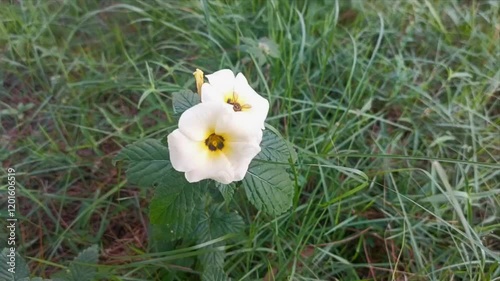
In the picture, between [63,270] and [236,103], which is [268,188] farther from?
[63,270]

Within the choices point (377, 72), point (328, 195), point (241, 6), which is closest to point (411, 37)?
point (377, 72)

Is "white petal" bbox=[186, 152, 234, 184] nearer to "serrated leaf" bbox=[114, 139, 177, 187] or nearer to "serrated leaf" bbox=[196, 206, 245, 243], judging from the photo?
"serrated leaf" bbox=[114, 139, 177, 187]

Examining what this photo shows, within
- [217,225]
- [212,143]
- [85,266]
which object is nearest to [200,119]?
[212,143]

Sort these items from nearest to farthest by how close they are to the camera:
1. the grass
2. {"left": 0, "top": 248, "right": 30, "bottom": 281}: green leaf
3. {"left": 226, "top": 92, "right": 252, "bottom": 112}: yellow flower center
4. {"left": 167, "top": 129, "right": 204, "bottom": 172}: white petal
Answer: {"left": 167, "top": 129, "right": 204, "bottom": 172}: white petal → {"left": 226, "top": 92, "right": 252, "bottom": 112}: yellow flower center → {"left": 0, "top": 248, "right": 30, "bottom": 281}: green leaf → the grass

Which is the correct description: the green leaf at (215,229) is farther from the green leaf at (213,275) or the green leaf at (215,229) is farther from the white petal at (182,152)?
the white petal at (182,152)

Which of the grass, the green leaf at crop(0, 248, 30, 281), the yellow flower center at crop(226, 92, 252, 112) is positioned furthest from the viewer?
the grass

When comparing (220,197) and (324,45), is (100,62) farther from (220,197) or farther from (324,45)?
(220,197)

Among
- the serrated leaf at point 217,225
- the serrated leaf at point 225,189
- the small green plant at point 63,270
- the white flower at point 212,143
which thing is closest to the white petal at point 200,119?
the white flower at point 212,143

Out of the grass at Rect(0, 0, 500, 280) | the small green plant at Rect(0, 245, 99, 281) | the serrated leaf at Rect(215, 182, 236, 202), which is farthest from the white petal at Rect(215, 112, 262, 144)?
the small green plant at Rect(0, 245, 99, 281)
